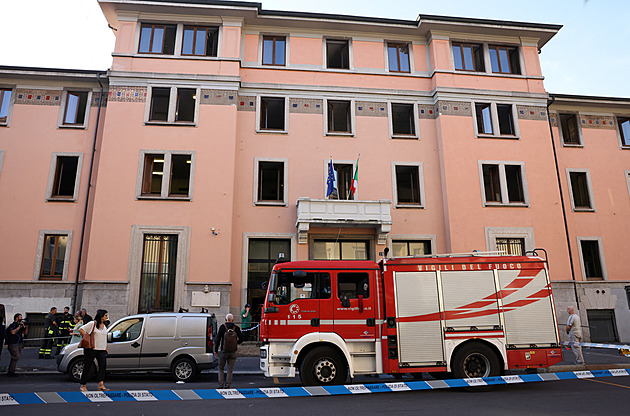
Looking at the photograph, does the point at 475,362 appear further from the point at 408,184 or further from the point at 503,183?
the point at 503,183

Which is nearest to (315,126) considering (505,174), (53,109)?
(505,174)

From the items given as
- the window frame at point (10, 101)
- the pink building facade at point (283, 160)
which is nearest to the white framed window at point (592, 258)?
the pink building facade at point (283, 160)

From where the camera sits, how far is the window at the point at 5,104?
21.1 metres

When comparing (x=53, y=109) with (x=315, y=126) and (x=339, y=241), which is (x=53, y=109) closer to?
(x=315, y=126)

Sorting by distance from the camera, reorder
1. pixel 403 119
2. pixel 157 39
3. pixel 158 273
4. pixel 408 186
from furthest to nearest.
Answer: pixel 403 119
pixel 408 186
pixel 157 39
pixel 158 273

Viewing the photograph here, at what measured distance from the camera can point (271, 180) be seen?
70.1 ft

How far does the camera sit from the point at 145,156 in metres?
20.3

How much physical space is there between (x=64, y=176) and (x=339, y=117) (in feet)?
45.5

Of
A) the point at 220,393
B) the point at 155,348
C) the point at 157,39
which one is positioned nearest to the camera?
the point at 220,393

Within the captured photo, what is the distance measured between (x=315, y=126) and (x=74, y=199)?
39.5 ft

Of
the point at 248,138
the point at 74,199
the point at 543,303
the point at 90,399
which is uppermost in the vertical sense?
the point at 248,138

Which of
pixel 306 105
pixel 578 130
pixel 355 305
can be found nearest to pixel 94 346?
pixel 355 305

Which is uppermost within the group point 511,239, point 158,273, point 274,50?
point 274,50

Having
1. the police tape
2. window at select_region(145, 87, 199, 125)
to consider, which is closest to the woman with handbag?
the police tape
